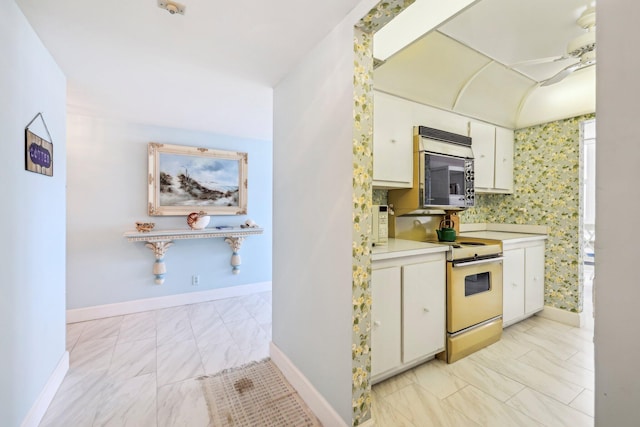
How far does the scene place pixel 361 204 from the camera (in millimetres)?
1466

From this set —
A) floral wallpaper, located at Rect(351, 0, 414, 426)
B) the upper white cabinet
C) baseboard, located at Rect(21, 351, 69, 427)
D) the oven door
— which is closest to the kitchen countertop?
the oven door

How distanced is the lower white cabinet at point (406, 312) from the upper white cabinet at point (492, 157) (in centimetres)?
149

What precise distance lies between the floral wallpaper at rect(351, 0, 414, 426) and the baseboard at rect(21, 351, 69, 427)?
1785 mm

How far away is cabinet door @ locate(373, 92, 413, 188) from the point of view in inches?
87.0

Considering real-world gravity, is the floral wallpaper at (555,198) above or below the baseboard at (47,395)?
above

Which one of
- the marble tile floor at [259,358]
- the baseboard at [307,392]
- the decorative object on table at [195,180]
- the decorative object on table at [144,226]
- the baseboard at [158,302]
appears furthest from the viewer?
the decorative object on table at [195,180]

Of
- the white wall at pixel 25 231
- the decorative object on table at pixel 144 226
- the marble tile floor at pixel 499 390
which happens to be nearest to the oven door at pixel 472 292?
the marble tile floor at pixel 499 390

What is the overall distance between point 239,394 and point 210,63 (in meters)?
2.35

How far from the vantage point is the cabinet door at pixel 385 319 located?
181cm

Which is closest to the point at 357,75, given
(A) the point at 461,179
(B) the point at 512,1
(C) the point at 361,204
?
(C) the point at 361,204

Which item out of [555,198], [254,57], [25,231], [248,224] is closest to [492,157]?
[555,198]

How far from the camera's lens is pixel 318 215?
1.73m

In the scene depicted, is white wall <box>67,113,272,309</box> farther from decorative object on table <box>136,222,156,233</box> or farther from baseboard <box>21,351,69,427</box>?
baseboard <box>21,351,69,427</box>

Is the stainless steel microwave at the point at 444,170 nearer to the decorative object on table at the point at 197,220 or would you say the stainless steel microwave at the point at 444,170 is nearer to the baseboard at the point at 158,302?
the decorative object on table at the point at 197,220
